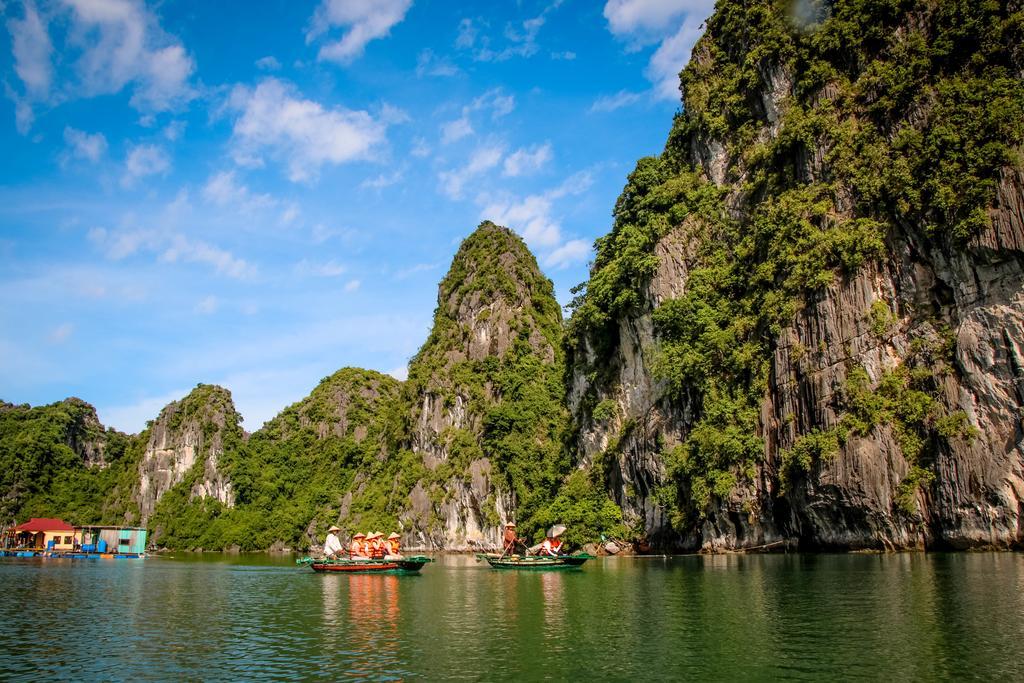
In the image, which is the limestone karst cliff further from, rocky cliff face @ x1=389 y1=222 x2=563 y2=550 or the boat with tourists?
the boat with tourists

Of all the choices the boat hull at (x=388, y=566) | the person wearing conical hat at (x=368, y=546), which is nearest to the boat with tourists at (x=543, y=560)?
the boat hull at (x=388, y=566)

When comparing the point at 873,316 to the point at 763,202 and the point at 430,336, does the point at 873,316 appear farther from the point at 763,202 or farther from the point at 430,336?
the point at 430,336

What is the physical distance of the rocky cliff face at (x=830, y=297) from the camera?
34.3m

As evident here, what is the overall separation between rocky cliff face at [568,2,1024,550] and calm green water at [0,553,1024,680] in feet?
22.9

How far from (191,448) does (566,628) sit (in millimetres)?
106618

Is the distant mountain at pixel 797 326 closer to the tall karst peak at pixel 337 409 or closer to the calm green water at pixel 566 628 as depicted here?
the calm green water at pixel 566 628

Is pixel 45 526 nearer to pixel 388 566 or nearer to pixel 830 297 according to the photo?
pixel 388 566

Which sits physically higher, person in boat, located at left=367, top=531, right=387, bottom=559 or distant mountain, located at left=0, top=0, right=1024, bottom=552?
distant mountain, located at left=0, top=0, right=1024, bottom=552

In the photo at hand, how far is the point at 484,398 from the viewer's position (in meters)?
81.9

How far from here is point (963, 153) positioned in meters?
36.6

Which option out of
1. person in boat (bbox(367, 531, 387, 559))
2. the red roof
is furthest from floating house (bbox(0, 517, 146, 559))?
person in boat (bbox(367, 531, 387, 559))

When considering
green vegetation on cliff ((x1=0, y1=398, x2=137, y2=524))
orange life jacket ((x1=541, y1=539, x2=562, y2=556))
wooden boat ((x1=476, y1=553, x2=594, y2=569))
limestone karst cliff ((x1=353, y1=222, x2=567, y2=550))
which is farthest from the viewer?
green vegetation on cliff ((x1=0, y1=398, x2=137, y2=524))

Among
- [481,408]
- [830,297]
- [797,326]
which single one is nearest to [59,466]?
[481,408]

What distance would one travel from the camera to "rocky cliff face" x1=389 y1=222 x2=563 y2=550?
240ft
